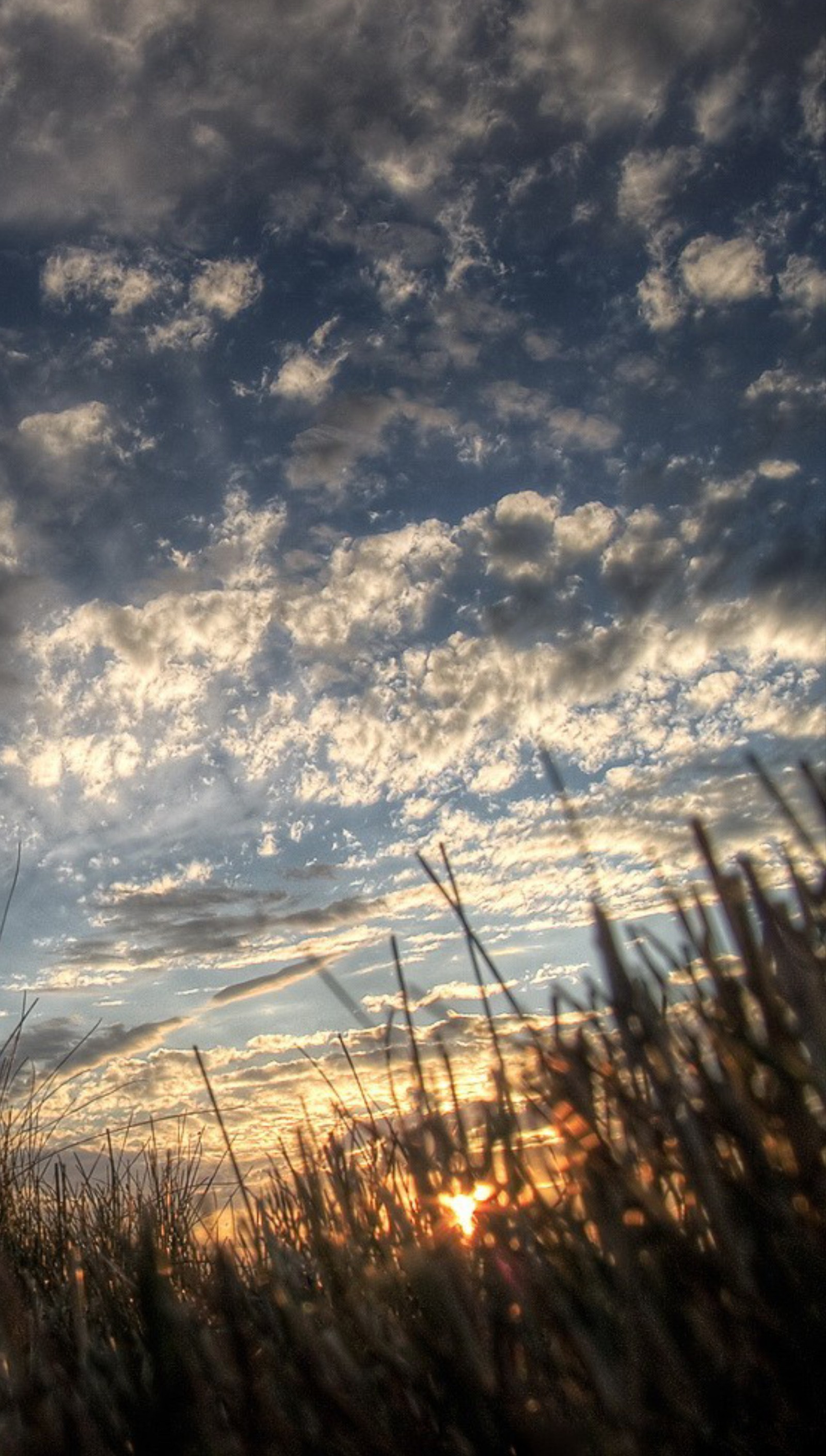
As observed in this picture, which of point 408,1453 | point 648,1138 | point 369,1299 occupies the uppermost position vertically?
point 648,1138

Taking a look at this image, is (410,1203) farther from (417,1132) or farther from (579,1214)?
(579,1214)

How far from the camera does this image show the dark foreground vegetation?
143cm

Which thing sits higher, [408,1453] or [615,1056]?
[615,1056]

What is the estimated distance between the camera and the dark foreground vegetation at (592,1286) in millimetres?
1429

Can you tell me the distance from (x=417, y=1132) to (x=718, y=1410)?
73cm

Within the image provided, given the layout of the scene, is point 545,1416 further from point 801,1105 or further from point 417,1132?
point 801,1105

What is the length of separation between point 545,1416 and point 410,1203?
55.1 inches

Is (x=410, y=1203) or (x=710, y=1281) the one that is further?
(x=410, y=1203)

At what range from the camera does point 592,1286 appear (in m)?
1.70

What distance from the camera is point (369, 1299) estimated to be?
244 centimetres

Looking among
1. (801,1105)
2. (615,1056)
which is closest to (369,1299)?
(615,1056)

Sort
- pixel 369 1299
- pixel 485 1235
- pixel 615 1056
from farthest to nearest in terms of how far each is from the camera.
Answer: pixel 369 1299, pixel 485 1235, pixel 615 1056

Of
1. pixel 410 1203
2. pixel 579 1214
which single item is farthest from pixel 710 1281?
pixel 410 1203

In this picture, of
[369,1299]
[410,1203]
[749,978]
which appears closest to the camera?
[749,978]
